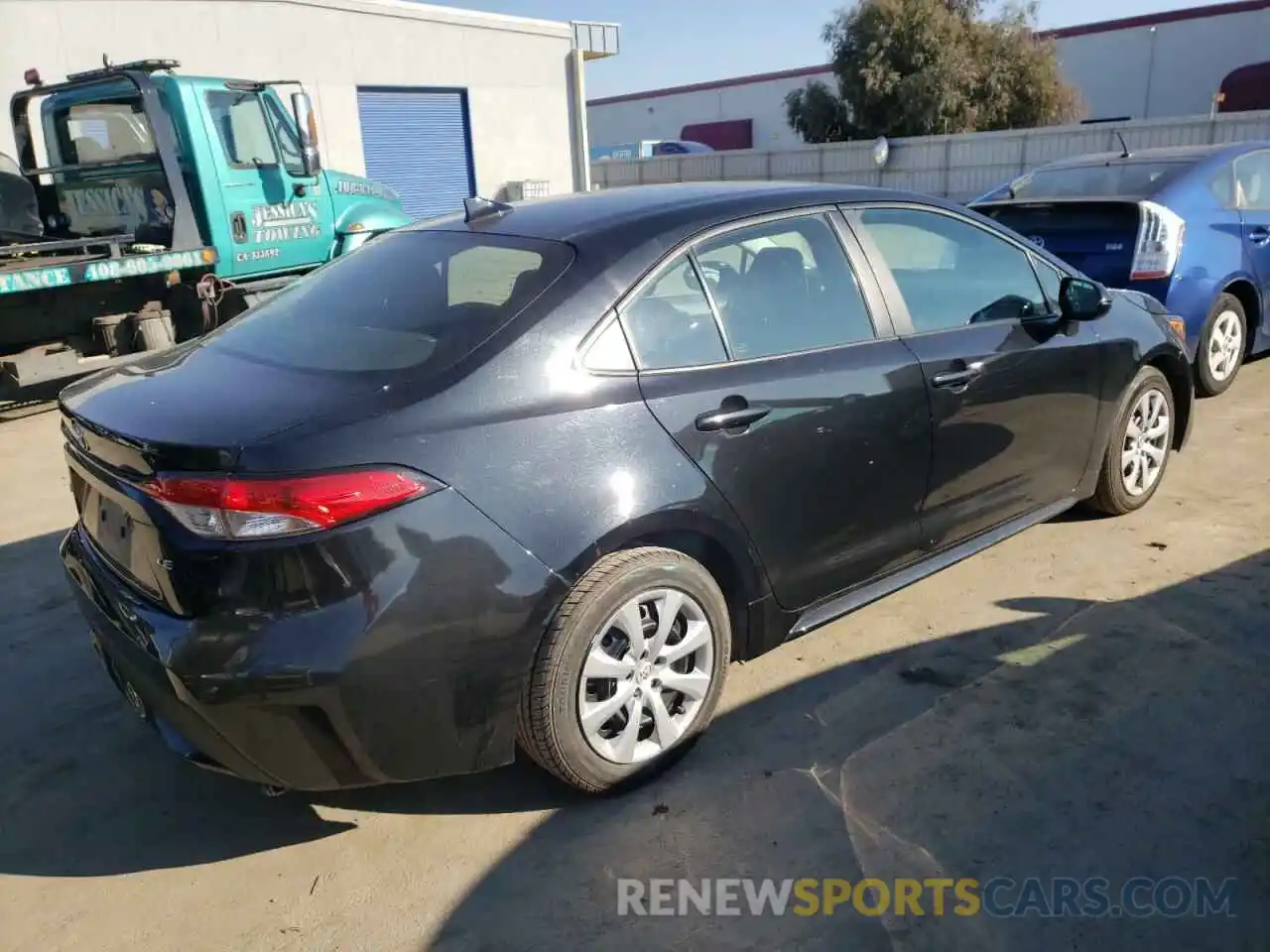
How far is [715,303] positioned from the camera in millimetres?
3014

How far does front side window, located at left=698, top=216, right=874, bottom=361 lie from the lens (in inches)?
120

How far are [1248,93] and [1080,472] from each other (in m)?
29.9

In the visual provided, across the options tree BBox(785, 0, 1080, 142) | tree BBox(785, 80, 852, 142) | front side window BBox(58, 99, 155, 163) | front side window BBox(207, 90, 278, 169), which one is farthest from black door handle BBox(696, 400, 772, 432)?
tree BBox(785, 80, 852, 142)

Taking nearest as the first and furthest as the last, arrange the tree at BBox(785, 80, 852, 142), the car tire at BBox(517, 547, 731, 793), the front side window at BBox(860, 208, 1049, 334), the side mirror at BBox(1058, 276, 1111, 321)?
the car tire at BBox(517, 547, 731, 793) < the front side window at BBox(860, 208, 1049, 334) < the side mirror at BBox(1058, 276, 1111, 321) < the tree at BBox(785, 80, 852, 142)

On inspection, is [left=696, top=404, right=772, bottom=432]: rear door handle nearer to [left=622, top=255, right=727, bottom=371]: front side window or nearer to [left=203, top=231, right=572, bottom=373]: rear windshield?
[left=622, top=255, right=727, bottom=371]: front side window

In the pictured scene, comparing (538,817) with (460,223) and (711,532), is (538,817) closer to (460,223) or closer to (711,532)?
(711,532)

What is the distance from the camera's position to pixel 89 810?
290cm

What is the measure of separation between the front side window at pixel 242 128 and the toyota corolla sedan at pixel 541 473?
19.0 ft

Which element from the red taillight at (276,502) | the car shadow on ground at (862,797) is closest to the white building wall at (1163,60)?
the car shadow on ground at (862,797)

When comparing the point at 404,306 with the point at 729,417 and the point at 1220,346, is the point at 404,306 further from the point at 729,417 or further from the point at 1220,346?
the point at 1220,346

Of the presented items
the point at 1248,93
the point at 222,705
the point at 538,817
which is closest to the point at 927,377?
the point at 538,817

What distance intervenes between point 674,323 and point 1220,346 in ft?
16.6

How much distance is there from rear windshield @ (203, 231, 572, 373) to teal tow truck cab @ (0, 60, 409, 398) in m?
5.21

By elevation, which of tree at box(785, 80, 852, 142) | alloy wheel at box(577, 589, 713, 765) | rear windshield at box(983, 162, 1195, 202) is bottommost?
alloy wheel at box(577, 589, 713, 765)
